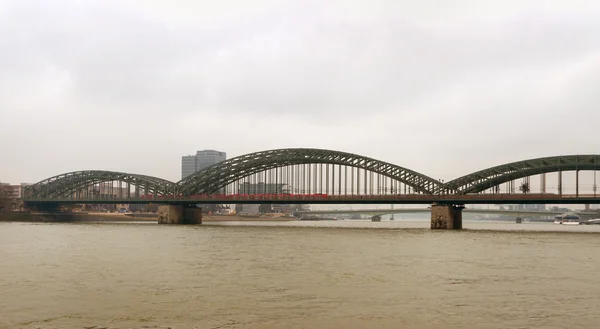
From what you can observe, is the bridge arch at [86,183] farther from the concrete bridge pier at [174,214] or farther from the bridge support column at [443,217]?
the bridge support column at [443,217]

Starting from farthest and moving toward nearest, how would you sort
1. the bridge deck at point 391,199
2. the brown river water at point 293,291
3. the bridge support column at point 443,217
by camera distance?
the bridge support column at point 443,217 < the bridge deck at point 391,199 < the brown river water at point 293,291

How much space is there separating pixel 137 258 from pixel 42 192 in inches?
5340

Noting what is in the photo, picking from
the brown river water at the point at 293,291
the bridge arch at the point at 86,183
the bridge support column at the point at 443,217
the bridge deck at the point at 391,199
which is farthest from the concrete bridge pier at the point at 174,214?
the brown river water at the point at 293,291

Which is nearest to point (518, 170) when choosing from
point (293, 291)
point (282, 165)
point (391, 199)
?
point (391, 199)

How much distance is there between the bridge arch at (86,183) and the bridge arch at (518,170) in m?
69.3

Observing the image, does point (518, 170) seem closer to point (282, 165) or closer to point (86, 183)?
point (282, 165)

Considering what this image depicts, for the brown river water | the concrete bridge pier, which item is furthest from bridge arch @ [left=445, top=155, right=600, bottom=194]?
the brown river water

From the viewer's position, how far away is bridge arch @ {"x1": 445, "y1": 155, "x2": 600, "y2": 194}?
101 metres

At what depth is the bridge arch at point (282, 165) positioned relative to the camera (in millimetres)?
117062

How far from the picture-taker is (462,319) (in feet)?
64.1

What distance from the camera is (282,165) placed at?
430ft

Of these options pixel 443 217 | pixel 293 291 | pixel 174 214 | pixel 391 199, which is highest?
pixel 391 199

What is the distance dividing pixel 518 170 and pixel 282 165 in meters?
51.0

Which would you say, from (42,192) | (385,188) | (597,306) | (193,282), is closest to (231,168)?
(385,188)
